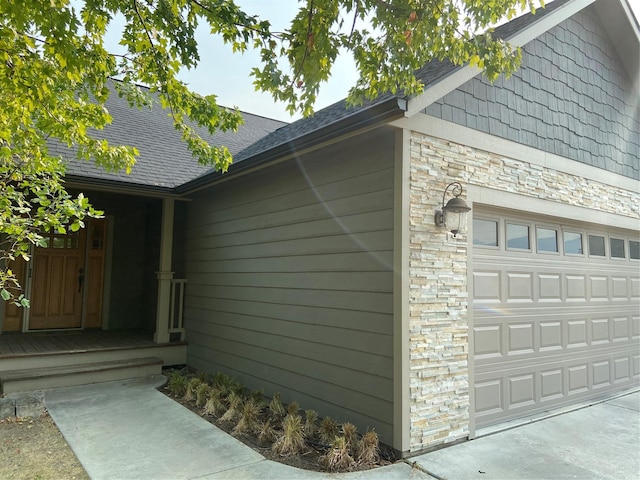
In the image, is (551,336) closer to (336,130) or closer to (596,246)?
(596,246)

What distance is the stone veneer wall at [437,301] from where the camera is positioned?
139 inches

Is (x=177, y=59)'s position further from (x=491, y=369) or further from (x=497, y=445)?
(x=497, y=445)

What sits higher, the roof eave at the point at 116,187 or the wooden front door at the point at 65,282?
the roof eave at the point at 116,187

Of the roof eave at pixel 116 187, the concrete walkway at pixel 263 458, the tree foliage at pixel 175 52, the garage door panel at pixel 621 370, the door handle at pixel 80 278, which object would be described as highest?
the tree foliage at pixel 175 52

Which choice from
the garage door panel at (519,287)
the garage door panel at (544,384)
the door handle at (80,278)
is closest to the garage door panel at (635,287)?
the garage door panel at (544,384)

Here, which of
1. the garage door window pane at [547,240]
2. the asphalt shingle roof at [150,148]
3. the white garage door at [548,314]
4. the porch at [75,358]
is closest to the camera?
the white garage door at [548,314]

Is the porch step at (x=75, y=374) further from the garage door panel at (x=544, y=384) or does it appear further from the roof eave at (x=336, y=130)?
the garage door panel at (x=544, y=384)

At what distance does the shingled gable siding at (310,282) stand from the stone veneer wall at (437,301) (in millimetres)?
209

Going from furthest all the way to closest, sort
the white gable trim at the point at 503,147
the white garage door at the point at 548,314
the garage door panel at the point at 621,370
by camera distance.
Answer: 1. the garage door panel at the point at 621,370
2. the white garage door at the point at 548,314
3. the white gable trim at the point at 503,147

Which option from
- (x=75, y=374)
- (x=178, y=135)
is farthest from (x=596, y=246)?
(x=178, y=135)

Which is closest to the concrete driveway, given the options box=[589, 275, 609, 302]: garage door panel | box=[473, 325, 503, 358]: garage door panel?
box=[473, 325, 503, 358]: garage door panel

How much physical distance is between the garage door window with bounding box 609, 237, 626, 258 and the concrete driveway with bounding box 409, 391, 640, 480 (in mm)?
2230

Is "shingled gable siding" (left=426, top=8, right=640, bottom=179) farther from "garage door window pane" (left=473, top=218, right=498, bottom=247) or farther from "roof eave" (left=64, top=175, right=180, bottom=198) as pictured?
"roof eave" (left=64, top=175, right=180, bottom=198)

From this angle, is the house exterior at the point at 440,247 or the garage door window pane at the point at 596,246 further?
the garage door window pane at the point at 596,246
